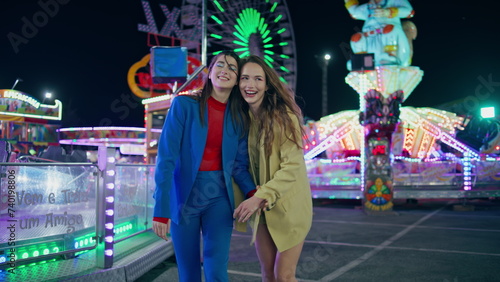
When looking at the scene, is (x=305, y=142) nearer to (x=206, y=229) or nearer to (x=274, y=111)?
(x=274, y=111)

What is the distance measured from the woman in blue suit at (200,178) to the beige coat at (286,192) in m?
0.14

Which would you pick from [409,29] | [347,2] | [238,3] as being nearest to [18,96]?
[238,3]

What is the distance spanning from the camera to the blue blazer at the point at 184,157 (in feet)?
6.40

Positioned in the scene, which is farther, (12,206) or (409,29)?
(409,29)

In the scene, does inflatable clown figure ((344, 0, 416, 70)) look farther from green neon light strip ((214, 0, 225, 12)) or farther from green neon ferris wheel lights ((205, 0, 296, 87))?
green neon light strip ((214, 0, 225, 12))

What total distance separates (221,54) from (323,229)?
17.9 feet

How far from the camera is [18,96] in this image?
25.1 m

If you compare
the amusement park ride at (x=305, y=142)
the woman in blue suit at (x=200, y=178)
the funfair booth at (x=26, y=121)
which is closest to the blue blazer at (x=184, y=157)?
the woman in blue suit at (x=200, y=178)

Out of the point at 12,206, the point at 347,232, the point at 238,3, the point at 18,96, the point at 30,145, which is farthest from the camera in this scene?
→ the point at 30,145

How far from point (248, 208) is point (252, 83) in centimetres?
65

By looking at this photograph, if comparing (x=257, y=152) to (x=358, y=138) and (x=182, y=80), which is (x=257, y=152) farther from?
(x=358, y=138)

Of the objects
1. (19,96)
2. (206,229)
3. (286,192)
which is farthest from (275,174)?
(19,96)

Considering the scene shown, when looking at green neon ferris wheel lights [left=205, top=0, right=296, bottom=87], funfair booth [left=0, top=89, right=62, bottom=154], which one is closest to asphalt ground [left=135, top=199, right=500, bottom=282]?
green neon ferris wheel lights [left=205, top=0, right=296, bottom=87]

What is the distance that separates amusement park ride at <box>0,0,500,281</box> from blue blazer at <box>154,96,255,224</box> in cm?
47
